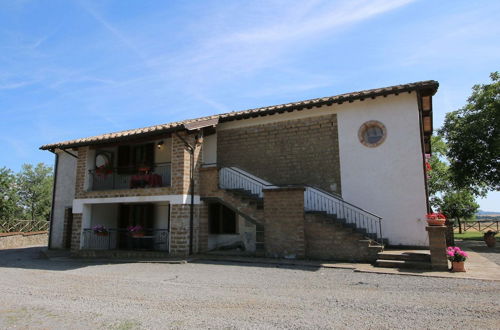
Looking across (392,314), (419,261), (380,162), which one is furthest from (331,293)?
(380,162)

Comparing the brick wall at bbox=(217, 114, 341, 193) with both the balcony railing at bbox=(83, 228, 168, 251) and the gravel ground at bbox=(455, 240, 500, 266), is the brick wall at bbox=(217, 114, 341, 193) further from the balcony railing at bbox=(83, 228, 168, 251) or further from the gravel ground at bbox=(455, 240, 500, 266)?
the gravel ground at bbox=(455, 240, 500, 266)

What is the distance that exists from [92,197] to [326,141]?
913 cm

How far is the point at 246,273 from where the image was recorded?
775cm

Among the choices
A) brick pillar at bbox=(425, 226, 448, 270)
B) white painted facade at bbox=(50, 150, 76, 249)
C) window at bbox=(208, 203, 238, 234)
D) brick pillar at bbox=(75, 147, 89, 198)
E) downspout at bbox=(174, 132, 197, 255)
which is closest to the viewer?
brick pillar at bbox=(425, 226, 448, 270)

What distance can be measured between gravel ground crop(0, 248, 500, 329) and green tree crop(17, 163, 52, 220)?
108 feet

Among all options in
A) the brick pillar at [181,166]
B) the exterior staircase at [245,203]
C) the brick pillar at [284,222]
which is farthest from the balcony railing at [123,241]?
the brick pillar at [284,222]

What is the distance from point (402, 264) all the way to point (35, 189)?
41449mm

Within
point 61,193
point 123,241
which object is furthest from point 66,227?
point 123,241

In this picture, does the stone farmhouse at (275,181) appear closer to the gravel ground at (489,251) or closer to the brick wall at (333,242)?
the brick wall at (333,242)

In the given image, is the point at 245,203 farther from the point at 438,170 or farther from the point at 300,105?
the point at 438,170

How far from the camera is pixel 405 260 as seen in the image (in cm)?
800

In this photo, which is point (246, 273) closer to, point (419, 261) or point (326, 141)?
point (419, 261)

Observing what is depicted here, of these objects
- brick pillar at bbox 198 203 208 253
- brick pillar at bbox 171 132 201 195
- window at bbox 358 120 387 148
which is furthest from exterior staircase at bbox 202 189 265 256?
window at bbox 358 120 387 148

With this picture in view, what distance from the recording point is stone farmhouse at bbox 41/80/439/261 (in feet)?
31.6
